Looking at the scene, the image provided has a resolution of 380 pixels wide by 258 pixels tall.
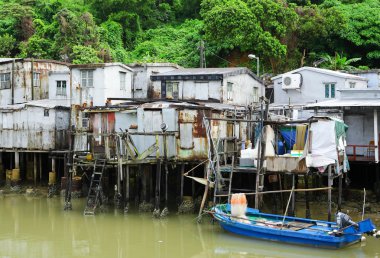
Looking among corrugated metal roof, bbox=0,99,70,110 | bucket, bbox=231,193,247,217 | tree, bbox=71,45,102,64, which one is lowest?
bucket, bbox=231,193,247,217

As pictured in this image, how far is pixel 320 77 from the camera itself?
34.9 m

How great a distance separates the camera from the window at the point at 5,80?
39188 mm

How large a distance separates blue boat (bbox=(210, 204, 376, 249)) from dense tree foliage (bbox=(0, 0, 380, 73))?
22.1 meters

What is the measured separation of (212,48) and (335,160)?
2670 centimetres

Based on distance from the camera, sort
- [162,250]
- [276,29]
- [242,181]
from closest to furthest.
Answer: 1. [162,250]
2. [242,181]
3. [276,29]

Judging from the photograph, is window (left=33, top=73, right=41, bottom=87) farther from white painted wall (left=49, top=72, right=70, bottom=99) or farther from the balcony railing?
the balcony railing

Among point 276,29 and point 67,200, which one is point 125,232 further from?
point 276,29

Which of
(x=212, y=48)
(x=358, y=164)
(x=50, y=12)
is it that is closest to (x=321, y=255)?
(x=358, y=164)

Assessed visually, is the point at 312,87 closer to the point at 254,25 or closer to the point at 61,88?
the point at 254,25

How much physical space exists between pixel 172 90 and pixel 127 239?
13.5 metres

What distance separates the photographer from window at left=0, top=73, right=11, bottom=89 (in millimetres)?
39188

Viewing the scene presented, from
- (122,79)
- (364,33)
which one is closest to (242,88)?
(122,79)

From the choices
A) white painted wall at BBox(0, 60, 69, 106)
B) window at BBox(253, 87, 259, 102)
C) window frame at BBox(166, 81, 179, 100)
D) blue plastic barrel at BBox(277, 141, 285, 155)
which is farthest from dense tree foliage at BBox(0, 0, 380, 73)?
blue plastic barrel at BBox(277, 141, 285, 155)

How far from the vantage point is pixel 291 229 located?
20719 millimetres
